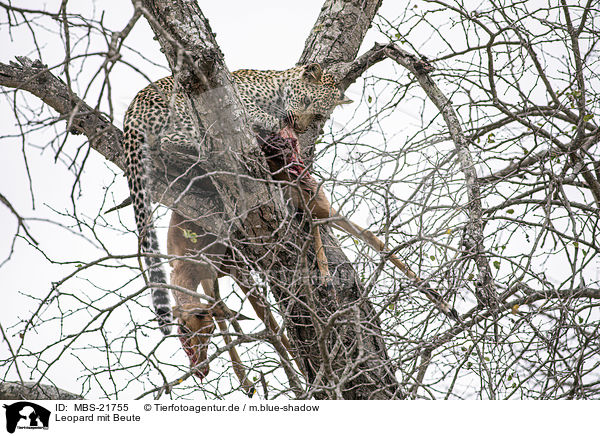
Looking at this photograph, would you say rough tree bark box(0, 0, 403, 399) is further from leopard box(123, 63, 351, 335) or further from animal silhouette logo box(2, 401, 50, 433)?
animal silhouette logo box(2, 401, 50, 433)

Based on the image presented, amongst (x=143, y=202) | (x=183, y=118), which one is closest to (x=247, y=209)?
(x=143, y=202)

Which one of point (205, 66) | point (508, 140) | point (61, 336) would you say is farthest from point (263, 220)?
point (508, 140)

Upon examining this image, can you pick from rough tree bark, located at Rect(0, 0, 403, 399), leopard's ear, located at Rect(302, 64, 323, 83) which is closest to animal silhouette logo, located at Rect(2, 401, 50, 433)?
rough tree bark, located at Rect(0, 0, 403, 399)

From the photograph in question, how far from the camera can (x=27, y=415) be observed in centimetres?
361

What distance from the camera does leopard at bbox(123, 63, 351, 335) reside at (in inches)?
133

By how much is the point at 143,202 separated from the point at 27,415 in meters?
1.44

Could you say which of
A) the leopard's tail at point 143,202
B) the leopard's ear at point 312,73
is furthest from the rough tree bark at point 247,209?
the leopard's ear at point 312,73

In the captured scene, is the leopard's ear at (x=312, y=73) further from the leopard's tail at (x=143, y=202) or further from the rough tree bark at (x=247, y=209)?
the leopard's tail at (x=143, y=202)

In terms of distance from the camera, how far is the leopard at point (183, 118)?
3391 millimetres

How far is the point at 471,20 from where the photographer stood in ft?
13.5

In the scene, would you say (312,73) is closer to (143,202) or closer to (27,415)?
(143,202)

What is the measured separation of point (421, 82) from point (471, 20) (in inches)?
21.6

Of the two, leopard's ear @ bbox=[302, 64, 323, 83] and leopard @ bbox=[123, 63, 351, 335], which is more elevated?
leopard's ear @ bbox=[302, 64, 323, 83]

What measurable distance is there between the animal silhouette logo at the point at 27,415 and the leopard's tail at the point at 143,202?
0.96 m
